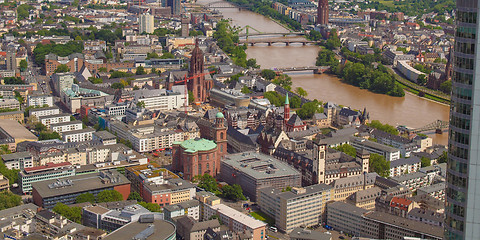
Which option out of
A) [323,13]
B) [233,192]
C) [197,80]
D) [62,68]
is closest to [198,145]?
[233,192]

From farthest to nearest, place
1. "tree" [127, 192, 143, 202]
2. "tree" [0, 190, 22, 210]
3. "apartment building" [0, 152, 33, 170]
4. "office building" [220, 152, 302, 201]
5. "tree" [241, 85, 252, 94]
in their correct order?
"tree" [241, 85, 252, 94]
"apartment building" [0, 152, 33, 170]
"office building" [220, 152, 302, 201]
"tree" [127, 192, 143, 202]
"tree" [0, 190, 22, 210]

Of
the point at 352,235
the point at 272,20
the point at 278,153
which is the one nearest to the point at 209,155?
the point at 278,153

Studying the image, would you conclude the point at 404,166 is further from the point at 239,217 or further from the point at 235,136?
the point at 239,217

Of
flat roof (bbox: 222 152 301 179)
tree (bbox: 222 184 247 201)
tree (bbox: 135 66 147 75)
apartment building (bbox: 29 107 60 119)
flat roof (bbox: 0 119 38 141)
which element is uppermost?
tree (bbox: 135 66 147 75)

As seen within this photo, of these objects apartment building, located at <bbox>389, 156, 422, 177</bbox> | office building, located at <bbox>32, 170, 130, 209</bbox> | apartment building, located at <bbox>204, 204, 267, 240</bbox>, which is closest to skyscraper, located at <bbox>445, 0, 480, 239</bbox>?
apartment building, located at <bbox>204, 204, 267, 240</bbox>

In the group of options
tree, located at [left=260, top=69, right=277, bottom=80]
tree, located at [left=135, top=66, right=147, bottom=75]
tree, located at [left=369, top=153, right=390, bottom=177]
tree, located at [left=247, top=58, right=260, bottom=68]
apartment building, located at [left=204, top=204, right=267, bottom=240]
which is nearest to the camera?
apartment building, located at [left=204, top=204, right=267, bottom=240]

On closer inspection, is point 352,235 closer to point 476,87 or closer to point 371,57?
point 476,87

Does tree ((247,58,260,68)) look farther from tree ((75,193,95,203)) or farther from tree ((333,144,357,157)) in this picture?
tree ((75,193,95,203))

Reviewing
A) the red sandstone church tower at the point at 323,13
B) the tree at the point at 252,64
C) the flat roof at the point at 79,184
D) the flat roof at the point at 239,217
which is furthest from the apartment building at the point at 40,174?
the red sandstone church tower at the point at 323,13

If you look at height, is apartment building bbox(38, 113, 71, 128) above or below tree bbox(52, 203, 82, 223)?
above
